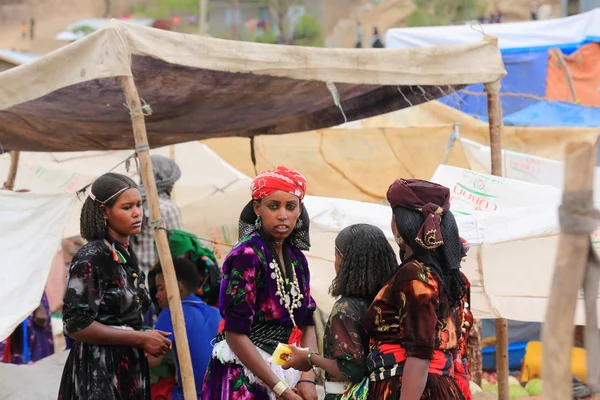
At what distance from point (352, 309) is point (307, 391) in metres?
0.56

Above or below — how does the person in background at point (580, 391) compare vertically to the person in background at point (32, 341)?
below

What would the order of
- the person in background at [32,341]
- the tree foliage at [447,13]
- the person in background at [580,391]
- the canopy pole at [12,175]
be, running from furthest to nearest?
1. the tree foliage at [447,13]
2. the canopy pole at [12,175]
3. the person in background at [32,341]
4. the person in background at [580,391]

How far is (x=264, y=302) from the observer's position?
11.3 ft

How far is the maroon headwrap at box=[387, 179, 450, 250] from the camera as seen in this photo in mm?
2951

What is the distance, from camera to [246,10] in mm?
44375

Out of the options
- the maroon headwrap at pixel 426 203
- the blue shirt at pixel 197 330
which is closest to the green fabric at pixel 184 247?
the blue shirt at pixel 197 330

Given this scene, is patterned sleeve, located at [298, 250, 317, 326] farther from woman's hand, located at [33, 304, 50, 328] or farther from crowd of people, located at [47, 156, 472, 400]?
woman's hand, located at [33, 304, 50, 328]

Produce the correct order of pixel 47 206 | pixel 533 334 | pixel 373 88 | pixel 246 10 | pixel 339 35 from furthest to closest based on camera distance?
pixel 246 10
pixel 339 35
pixel 533 334
pixel 373 88
pixel 47 206

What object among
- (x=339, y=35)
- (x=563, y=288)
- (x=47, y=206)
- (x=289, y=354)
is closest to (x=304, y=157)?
(x=47, y=206)

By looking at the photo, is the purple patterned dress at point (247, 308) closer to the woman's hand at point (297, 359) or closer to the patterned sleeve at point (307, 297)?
the patterned sleeve at point (307, 297)

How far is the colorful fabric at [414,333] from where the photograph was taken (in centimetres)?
292

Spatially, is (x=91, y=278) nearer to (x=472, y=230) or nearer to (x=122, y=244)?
(x=122, y=244)

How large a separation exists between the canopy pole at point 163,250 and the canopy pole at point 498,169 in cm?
209

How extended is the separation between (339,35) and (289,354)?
3797 cm
